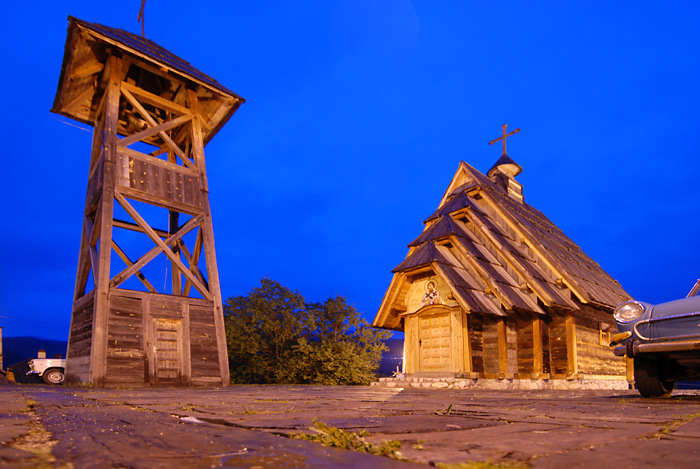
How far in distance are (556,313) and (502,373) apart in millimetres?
3157

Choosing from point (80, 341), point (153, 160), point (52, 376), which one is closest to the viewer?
point (80, 341)

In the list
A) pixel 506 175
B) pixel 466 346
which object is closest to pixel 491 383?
pixel 466 346

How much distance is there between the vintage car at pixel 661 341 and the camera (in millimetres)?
5875

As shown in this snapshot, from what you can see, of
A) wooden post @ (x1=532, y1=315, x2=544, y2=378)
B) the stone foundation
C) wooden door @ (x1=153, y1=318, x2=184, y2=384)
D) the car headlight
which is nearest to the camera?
the car headlight

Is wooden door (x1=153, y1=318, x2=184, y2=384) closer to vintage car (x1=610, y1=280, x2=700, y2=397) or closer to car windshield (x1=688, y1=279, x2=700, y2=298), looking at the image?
vintage car (x1=610, y1=280, x2=700, y2=397)

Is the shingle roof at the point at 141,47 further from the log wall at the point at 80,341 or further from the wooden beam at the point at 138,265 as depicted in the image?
the log wall at the point at 80,341

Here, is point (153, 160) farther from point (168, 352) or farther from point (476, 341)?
point (476, 341)

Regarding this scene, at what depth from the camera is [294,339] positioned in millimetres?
19703

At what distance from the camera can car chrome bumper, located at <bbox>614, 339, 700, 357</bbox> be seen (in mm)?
5699

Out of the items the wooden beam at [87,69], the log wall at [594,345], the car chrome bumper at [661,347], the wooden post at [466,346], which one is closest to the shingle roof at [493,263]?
the log wall at [594,345]

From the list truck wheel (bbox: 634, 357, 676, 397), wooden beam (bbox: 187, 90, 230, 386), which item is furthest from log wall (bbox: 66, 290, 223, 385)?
truck wheel (bbox: 634, 357, 676, 397)

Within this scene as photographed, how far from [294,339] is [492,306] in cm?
814

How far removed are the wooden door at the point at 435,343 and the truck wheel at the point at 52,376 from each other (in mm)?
11975

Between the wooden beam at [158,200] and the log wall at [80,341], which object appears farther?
the wooden beam at [158,200]
